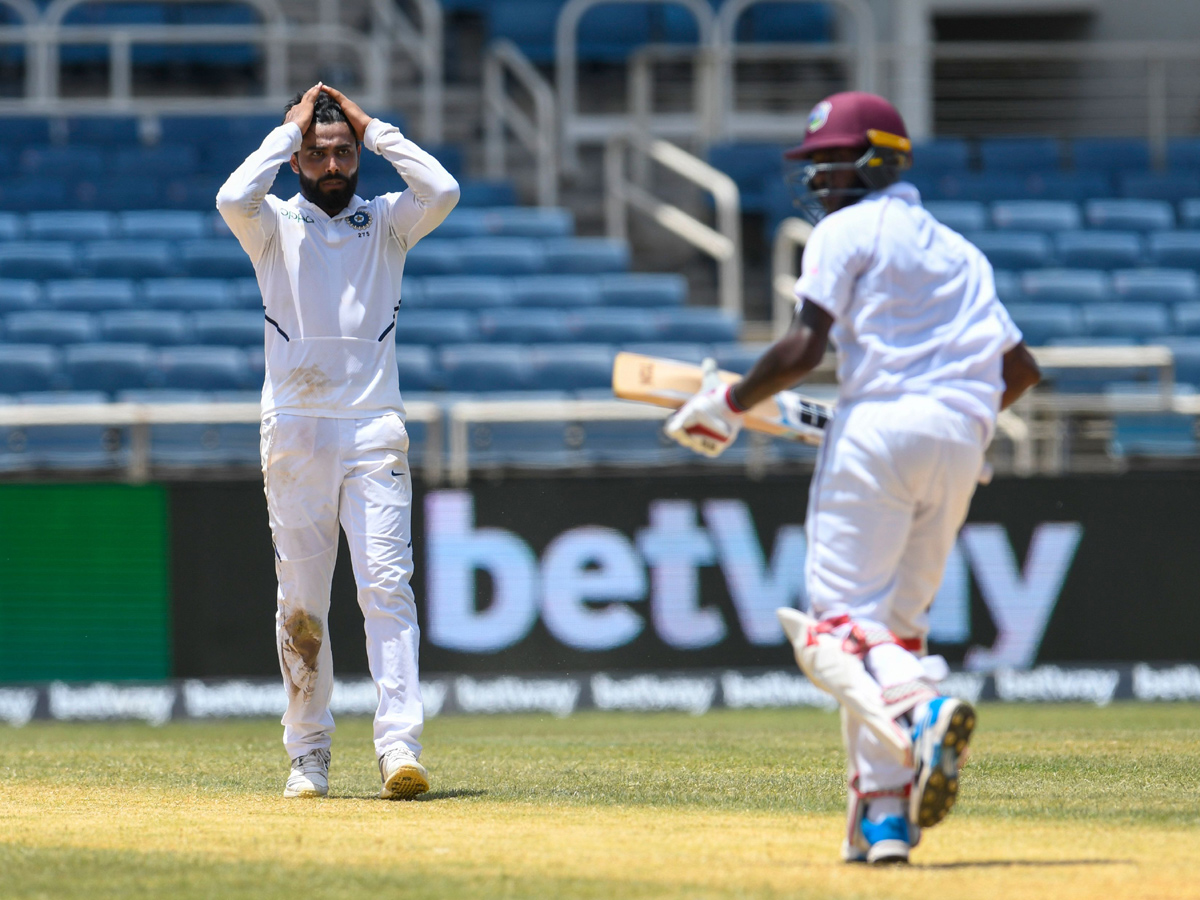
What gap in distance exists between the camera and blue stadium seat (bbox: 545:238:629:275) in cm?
1430

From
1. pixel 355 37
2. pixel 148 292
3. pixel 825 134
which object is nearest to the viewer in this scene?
pixel 825 134

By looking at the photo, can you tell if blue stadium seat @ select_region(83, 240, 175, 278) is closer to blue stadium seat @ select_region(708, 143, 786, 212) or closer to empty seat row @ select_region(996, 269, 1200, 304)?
blue stadium seat @ select_region(708, 143, 786, 212)

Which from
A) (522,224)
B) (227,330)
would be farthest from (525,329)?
(227,330)

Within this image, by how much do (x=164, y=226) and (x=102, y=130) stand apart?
1889 mm

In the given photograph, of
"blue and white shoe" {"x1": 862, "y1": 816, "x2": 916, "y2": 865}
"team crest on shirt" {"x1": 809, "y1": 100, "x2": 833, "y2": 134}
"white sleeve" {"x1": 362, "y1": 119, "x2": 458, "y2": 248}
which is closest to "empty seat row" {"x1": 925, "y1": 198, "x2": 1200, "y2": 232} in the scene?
"white sleeve" {"x1": 362, "y1": 119, "x2": 458, "y2": 248}

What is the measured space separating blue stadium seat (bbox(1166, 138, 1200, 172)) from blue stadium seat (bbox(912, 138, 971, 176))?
214cm

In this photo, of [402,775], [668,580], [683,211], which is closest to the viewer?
[402,775]

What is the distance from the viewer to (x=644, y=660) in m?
11.1

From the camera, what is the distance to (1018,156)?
1652cm

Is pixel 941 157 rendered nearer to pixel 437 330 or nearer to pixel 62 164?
pixel 437 330

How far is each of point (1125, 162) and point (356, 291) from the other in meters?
12.4

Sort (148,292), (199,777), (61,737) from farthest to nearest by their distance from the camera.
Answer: (148,292), (61,737), (199,777)

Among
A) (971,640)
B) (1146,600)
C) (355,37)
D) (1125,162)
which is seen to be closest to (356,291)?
(971,640)

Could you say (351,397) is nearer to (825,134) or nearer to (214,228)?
(825,134)
